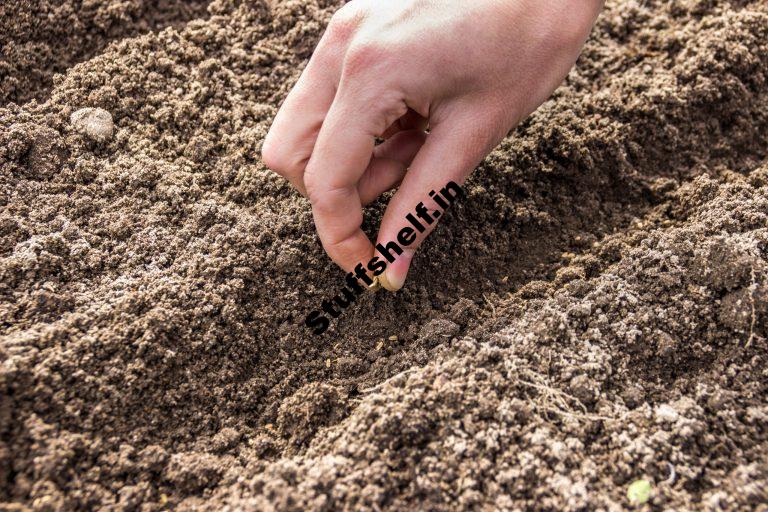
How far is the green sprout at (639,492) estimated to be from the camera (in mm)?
1373

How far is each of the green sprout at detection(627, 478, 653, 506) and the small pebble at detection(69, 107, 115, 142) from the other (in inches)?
69.8

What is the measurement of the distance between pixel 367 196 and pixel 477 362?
→ 0.57 meters

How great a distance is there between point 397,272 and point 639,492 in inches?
30.8

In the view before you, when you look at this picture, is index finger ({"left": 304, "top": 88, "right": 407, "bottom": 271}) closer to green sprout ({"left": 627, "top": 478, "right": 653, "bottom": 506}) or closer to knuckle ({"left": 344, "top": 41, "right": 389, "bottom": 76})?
knuckle ({"left": 344, "top": 41, "right": 389, "bottom": 76})

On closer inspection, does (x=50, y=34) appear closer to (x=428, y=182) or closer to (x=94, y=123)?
(x=94, y=123)

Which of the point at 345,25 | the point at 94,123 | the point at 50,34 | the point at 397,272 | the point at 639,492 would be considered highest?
the point at 50,34

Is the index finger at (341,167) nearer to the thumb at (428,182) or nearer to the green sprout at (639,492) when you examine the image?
the thumb at (428,182)

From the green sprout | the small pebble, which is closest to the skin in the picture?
the small pebble

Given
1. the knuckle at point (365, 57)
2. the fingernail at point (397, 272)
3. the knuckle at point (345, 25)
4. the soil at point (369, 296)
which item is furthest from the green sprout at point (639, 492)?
the knuckle at point (345, 25)

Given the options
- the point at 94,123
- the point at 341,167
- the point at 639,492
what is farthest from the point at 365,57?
the point at 639,492

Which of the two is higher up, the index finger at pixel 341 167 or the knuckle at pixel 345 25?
the knuckle at pixel 345 25

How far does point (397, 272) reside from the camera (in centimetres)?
→ 173

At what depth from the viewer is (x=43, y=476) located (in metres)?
1.38

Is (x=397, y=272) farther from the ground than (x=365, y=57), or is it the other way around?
(x=365, y=57)
